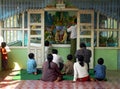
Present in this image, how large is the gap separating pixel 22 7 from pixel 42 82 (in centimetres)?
351

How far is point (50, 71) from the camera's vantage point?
31.2 feet

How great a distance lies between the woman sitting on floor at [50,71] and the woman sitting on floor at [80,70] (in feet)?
1.61

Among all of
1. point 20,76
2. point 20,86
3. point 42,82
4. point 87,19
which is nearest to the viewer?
point 20,86

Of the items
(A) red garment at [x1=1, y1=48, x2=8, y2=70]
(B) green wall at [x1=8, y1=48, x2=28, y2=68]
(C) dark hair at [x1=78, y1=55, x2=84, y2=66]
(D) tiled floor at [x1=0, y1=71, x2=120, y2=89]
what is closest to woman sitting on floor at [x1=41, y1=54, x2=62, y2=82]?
(D) tiled floor at [x1=0, y1=71, x2=120, y2=89]

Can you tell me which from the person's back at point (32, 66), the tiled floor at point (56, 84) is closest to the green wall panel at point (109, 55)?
the tiled floor at point (56, 84)

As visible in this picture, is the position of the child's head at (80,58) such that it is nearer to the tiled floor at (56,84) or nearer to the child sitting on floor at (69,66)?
the tiled floor at (56,84)

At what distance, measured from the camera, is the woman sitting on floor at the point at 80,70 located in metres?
9.46

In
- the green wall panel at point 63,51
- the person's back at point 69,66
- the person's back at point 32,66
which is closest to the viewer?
the person's back at point 69,66

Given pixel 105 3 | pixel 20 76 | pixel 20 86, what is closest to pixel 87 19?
pixel 105 3

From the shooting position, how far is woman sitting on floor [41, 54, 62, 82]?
9.52 meters

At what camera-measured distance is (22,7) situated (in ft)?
39.1

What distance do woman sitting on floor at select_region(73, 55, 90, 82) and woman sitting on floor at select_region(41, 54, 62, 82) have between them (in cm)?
49

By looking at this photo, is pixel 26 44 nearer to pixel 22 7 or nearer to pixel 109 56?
pixel 22 7

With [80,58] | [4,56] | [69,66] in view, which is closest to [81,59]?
[80,58]
